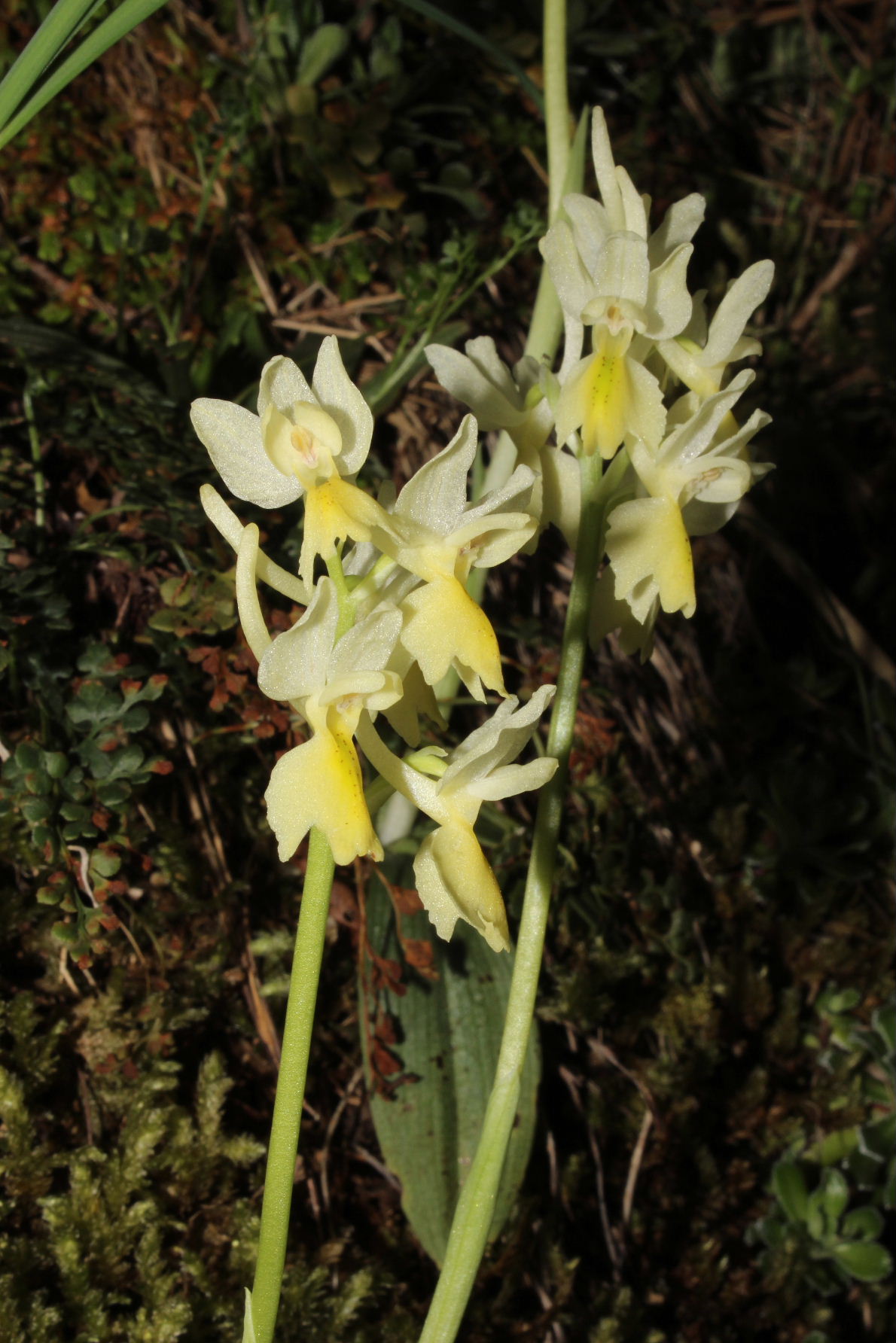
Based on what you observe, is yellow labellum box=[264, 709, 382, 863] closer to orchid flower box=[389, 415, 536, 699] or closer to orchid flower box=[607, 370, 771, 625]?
orchid flower box=[389, 415, 536, 699]

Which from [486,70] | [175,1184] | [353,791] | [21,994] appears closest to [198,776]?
[21,994]

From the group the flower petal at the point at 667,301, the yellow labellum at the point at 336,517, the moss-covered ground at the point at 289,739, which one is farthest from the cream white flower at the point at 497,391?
the moss-covered ground at the point at 289,739

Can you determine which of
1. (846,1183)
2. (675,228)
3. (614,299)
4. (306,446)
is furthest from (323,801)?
(846,1183)

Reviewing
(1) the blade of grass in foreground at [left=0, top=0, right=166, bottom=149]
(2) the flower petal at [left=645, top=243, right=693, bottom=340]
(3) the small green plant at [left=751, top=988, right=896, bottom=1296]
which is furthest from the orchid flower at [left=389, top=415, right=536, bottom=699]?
(3) the small green plant at [left=751, top=988, right=896, bottom=1296]

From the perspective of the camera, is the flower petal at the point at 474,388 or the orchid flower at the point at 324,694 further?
the flower petal at the point at 474,388

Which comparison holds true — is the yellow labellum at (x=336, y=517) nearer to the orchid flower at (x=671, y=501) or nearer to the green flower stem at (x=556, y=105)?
the orchid flower at (x=671, y=501)

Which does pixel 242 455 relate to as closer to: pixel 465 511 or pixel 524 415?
pixel 465 511
